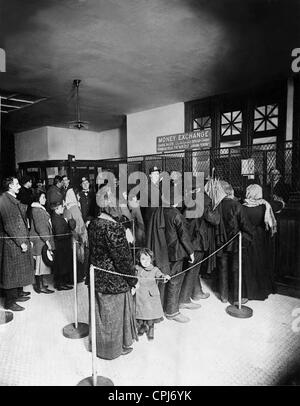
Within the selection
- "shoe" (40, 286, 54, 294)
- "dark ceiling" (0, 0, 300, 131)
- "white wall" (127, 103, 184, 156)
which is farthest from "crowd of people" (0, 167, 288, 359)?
"white wall" (127, 103, 184, 156)

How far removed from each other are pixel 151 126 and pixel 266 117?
132 inches

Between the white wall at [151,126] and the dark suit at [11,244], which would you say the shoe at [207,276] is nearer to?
the dark suit at [11,244]

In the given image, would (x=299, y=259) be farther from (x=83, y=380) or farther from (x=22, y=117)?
(x=22, y=117)

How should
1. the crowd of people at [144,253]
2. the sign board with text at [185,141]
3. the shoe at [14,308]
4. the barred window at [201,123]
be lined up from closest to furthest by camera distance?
1. the crowd of people at [144,253]
2. the shoe at [14,308]
3. the sign board with text at [185,141]
4. the barred window at [201,123]

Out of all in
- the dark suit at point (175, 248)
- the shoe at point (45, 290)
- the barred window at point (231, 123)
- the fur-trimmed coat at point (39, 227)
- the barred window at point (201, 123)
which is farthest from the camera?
the barred window at point (201, 123)

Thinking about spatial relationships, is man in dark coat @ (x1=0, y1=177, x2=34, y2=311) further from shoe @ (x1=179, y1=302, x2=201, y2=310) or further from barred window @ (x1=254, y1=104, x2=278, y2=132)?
barred window @ (x1=254, y1=104, x2=278, y2=132)

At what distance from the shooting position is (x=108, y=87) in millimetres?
6875

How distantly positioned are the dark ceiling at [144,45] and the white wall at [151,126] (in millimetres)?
968

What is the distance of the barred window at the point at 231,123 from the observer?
7734mm

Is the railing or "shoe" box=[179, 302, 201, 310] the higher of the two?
the railing

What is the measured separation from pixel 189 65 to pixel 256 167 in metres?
2.36

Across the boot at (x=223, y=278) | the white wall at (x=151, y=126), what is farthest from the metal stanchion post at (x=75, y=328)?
the white wall at (x=151, y=126)

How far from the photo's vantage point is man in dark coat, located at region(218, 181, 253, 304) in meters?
4.04

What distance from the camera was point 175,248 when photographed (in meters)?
3.60
